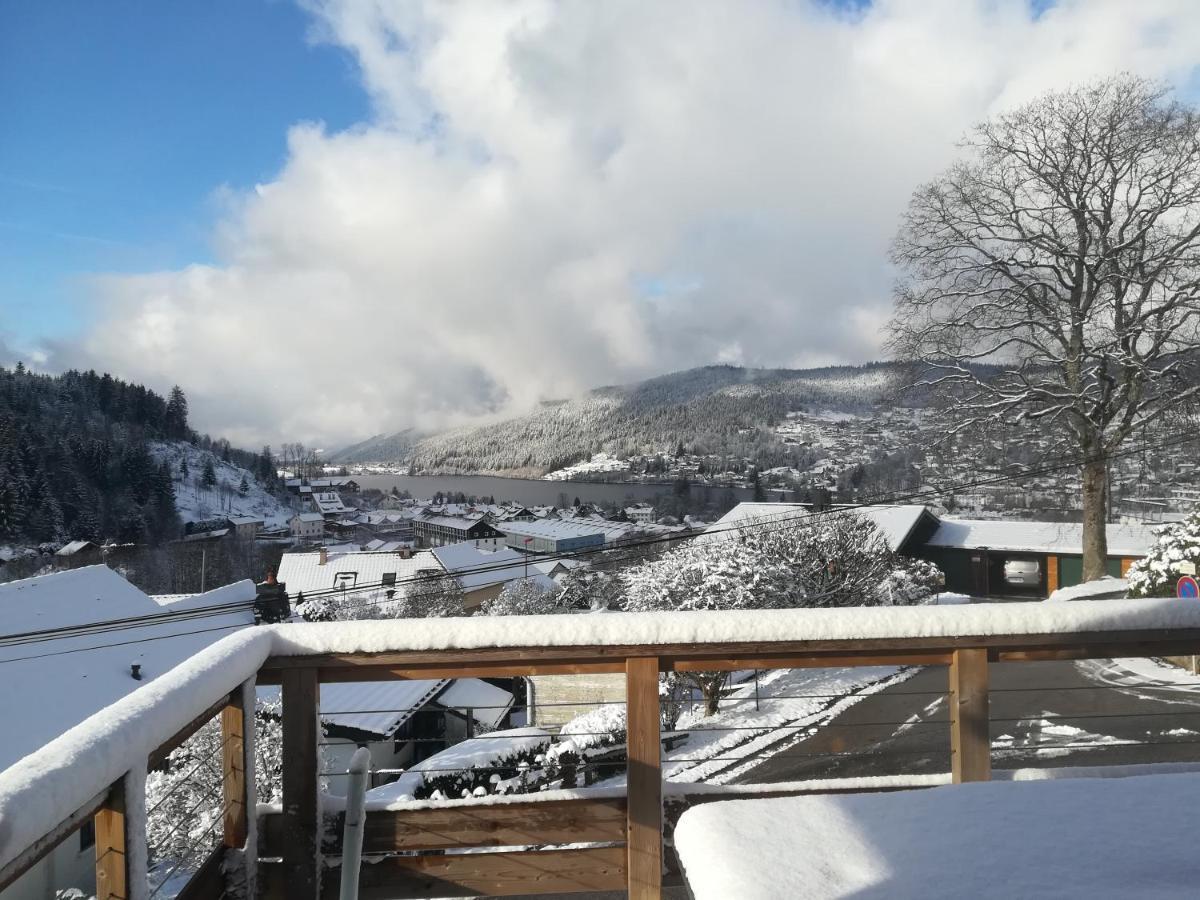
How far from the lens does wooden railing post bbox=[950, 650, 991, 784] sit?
7.12 ft

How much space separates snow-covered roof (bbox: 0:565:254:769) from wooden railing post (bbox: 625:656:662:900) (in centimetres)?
833

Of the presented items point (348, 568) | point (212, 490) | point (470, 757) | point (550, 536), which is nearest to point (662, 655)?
point (470, 757)

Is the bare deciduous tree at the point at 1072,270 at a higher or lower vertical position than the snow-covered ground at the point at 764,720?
higher

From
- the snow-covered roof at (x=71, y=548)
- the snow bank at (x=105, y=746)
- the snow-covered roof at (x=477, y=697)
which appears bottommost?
the snow-covered roof at (x=477, y=697)

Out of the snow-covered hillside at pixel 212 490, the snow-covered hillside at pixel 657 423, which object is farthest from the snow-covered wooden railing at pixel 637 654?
the snow-covered hillside at pixel 212 490

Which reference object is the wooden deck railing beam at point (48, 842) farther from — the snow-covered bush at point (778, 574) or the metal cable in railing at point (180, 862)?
the snow-covered bush at point (778, 574)

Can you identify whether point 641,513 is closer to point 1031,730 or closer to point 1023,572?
point 1023,572

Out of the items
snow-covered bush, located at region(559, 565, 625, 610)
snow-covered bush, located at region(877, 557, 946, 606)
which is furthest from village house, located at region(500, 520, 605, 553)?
snow-covered bush, located at region(877, 557, 946, 606)

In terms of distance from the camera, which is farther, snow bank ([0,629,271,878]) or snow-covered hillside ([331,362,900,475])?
snow-covered hillside ([331,362,900,475])

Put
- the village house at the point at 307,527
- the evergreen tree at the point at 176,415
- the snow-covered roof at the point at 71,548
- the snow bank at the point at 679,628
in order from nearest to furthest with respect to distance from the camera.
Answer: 1. the snow bank at the point at 679,628
2. the snow-covered roof at the point at 71,548
3. the village house at the point at 307,527
4. the evergreen tree at the point at 176,415

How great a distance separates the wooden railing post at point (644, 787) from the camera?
2.07 metres

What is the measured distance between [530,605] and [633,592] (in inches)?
375

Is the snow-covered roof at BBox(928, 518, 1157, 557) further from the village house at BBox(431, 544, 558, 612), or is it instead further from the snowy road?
the village house at BBox(431, 544, 558, 612)

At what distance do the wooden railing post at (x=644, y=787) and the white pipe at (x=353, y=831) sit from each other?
81cm
